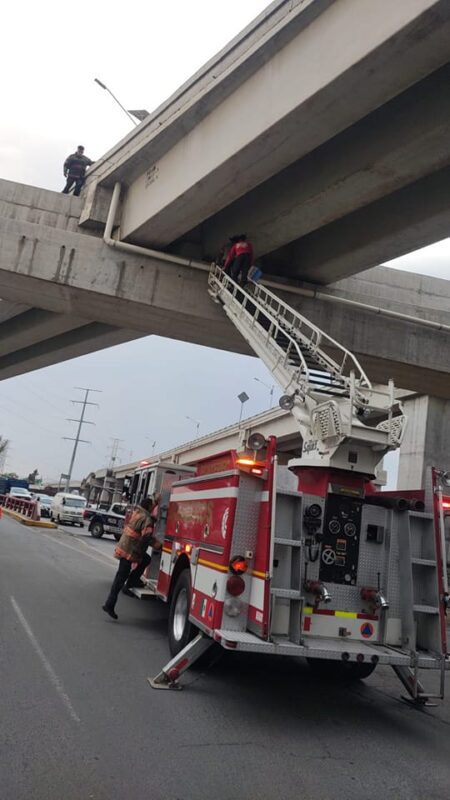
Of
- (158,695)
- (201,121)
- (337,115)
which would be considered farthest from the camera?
(201,121)

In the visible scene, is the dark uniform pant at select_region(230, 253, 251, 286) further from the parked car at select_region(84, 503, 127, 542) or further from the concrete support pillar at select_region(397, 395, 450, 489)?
the parked car at select_region(84, 503, 127, 542)

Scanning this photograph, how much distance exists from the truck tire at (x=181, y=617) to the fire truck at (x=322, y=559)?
1.3 inches

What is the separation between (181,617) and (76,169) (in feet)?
34.2

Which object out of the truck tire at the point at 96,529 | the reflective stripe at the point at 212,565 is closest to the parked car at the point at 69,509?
the truck tire at the point at 96,529

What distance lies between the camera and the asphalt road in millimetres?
3645

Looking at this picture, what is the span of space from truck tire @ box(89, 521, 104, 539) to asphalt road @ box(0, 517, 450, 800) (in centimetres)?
1736

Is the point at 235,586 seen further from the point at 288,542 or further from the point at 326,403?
the point at 326,403

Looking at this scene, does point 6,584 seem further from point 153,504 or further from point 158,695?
point 158,695

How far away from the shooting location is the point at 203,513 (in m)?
6.37

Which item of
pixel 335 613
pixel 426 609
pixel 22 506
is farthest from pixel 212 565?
pixel 22 506

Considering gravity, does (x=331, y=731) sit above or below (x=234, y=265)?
below

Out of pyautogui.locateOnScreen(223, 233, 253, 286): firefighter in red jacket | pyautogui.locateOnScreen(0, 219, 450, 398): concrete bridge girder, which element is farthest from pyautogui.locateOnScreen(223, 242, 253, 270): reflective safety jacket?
pyautogui.locateOnScreen(0, 219, 450, 398): concrete bridge girder

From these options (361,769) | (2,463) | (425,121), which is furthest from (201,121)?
(2,463)

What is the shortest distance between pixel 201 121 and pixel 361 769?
9.52 m
